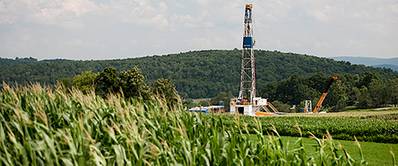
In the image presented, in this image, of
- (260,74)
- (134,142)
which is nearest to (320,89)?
(260,74)

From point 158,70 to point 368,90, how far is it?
32542 millimetres

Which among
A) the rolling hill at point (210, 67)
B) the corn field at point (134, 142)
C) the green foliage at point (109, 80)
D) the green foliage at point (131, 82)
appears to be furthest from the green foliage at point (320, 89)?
the corn field at point (134, 142)

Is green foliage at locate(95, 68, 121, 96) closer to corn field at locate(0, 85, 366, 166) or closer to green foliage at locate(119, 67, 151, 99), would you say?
green foliage at locate(119, 67, 151, 99)

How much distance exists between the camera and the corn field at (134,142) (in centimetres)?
611

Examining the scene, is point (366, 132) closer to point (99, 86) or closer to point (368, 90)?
point (99, 86)

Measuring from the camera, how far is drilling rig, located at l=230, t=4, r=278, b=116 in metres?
57.2

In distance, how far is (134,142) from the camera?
7.06m

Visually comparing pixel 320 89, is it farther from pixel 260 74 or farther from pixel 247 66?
pixel 247 66

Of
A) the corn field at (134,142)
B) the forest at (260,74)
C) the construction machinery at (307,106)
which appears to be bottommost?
the construction machinery at (307,106)

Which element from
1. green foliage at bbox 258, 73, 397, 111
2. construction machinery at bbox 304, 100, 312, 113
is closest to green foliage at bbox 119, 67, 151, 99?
construction machinery at bbox 304, 100, 312, 113

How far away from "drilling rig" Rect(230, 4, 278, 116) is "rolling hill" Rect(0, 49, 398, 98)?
21.6m

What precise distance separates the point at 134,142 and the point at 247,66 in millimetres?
53544

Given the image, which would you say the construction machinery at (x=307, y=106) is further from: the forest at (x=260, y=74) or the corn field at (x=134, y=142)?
the corn field at (x=134, y=142)

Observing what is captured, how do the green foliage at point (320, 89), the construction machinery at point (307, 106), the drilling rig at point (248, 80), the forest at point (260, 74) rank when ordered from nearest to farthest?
1. the drilling rig at point (248, 80)
2. the construction machinery at point (307, 106)
3. the forest at point (260, 74)
4. the green foliage at point (320, 89)
